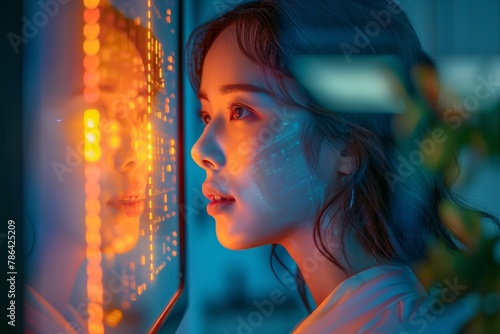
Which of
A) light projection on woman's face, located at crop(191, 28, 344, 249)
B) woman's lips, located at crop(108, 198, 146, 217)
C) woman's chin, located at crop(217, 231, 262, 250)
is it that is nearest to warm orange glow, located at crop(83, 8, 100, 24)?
light projection on woman's face, located at crop(191, 28, 344, 249)

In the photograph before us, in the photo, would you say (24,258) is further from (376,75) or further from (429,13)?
(429,13)

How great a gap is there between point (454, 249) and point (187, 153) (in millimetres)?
575

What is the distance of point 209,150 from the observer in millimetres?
1133

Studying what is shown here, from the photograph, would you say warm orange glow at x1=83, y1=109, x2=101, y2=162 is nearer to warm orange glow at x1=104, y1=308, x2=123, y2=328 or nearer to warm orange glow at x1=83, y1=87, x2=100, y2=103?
warm orange glow at x1=83, y1=87, x2=100, y2=103

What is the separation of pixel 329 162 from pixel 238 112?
20 centimetres

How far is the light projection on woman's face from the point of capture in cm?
109

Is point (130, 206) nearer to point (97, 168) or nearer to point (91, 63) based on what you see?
point (97, 168)

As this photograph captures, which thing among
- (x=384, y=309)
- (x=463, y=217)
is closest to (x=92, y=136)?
(x=384, y=309)

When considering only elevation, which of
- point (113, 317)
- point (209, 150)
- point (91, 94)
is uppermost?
point (91, 94)

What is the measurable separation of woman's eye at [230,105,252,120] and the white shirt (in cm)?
37

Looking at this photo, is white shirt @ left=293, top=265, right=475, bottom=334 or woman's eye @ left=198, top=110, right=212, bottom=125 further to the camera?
woman's eye @ left=198, top=110, right=212, bottom=125

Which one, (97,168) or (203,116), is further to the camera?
(203,116)

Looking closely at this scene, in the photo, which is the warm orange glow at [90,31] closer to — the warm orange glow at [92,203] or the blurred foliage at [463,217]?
the warm orange glow at [92,203]

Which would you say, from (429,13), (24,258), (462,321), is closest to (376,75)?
(429,13)
